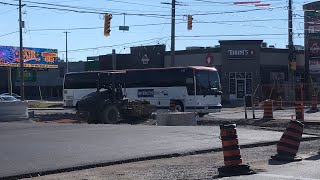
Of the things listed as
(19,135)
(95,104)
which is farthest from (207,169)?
(95,104)

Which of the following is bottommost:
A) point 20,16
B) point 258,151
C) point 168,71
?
point 258,151

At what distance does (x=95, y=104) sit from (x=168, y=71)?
887 cm

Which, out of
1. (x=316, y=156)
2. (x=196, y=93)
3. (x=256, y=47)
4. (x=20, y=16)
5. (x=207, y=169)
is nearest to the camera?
(x=207, y=169)

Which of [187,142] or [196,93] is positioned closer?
[187,142]

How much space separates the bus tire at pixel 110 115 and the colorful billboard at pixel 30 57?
47520 millimetres

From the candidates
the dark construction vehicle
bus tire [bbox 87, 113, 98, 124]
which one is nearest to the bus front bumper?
the dark construction vehicle

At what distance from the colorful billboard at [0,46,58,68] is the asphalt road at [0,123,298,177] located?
52.4 meters

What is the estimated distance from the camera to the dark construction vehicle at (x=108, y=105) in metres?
28.8

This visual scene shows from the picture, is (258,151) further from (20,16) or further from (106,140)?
(20,16)

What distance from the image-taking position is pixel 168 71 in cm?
3650

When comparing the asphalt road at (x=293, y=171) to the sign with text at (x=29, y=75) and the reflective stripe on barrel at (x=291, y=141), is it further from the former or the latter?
the sign with text at (x=29, y=75)

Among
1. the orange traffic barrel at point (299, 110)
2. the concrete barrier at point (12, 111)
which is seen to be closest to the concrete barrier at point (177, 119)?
the orange traffic barrel at point (299, 110)

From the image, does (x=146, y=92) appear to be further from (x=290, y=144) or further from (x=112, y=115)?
(x=290, y=144)

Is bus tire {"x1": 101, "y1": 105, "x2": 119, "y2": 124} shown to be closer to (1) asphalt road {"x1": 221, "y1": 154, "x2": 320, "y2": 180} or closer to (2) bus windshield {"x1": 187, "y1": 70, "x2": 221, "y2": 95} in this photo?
(2) bus windshield {"x1": 187, "y1": 70, "x2": 221, "y2": 95}
